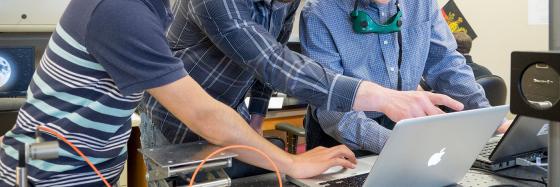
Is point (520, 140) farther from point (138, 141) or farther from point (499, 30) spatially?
point (499, 30)

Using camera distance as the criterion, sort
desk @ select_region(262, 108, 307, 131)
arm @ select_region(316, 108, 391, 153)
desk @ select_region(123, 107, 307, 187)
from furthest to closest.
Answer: desk @ select_region(262, 108, 307, 131) < desk @ select_region(123, 107, 307, 187) < arm @ select_region(316, 108, 391, 153)

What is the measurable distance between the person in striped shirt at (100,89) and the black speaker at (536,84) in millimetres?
504

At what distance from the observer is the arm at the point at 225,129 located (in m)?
0.85

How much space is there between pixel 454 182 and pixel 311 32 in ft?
1.87

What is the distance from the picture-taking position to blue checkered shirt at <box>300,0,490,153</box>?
136cm

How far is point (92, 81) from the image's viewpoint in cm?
80

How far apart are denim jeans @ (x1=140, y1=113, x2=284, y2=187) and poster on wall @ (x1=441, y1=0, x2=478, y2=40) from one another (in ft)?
8.02

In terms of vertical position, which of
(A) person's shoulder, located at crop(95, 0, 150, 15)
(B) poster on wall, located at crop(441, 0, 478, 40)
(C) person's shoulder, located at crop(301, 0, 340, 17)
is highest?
(A) person's shoulder, located at crop(95, 0, 150, 15)

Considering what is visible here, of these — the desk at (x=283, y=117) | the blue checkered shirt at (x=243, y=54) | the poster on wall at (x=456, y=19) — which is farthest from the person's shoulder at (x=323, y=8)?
the poster on wall at (x=456, y=19)

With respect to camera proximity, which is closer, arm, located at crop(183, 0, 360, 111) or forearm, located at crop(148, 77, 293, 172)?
forearm, located at crop(148, 77, 293, 172)

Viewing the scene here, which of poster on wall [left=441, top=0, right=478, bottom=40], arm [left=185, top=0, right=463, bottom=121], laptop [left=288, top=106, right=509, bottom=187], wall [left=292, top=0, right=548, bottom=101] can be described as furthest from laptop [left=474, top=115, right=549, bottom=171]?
poster on wall [left=441, top=0, right=478, bottom=40]

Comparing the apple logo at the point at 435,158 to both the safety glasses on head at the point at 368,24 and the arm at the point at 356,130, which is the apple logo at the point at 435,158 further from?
the safety glasses on head at the point at 368,24

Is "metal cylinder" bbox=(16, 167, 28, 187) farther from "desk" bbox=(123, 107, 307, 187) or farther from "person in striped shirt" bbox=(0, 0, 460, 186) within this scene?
"desk" bbox=(123, 107, 307, 187)

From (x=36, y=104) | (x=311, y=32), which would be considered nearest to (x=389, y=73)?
(x=311, y=32)
